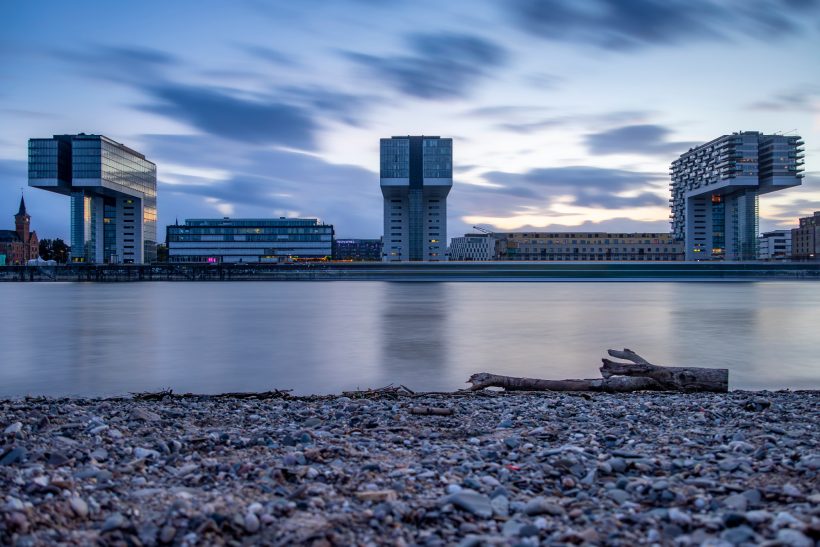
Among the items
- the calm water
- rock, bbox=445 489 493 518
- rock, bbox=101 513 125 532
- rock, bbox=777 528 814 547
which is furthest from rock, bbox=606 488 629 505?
the calm water

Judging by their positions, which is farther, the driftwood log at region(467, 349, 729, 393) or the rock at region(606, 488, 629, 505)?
the driftwood log at region(467, 349, 729, 393)

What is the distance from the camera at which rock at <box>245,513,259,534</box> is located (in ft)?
A: 14.6

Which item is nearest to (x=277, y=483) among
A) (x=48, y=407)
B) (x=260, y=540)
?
(x=260, y=540)

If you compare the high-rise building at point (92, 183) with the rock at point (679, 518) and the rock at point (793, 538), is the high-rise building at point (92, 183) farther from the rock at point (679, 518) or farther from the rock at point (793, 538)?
the rock at point (793, 538)

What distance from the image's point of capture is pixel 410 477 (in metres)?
5.56

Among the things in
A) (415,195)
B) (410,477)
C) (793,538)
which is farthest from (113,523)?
(415,195)

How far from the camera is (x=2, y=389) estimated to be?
12984 mm

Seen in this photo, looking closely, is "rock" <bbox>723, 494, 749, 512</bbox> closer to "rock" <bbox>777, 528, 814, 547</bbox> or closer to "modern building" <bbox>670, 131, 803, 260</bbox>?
"rock" <bbox>777, 528, 814, 547</bbox>

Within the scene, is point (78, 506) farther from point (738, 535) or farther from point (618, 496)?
point (738, 535)

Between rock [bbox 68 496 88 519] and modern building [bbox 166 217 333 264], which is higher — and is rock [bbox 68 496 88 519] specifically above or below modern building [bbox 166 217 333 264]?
below

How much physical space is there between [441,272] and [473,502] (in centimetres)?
12157

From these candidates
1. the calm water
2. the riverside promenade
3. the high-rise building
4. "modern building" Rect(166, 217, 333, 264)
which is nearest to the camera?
the calm water

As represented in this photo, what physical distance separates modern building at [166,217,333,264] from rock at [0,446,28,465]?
193m

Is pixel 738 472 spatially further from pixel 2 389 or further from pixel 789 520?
pixel 2 389
